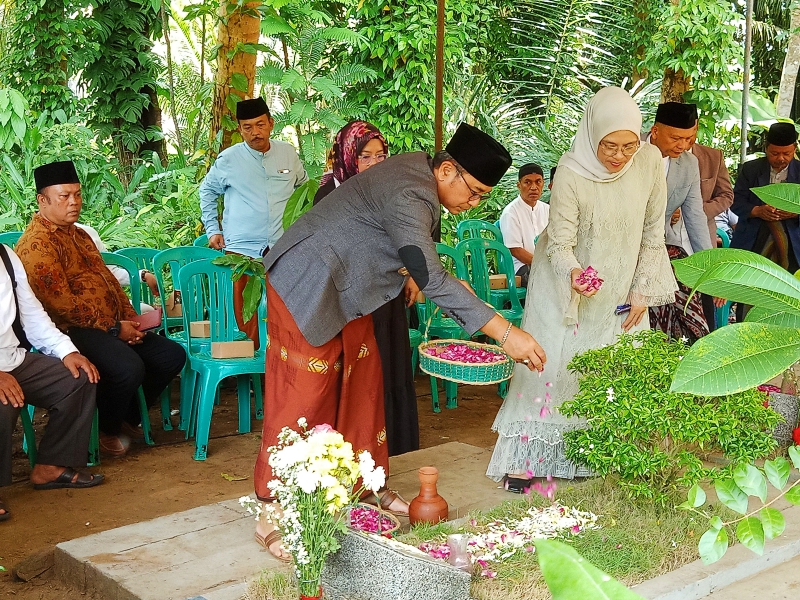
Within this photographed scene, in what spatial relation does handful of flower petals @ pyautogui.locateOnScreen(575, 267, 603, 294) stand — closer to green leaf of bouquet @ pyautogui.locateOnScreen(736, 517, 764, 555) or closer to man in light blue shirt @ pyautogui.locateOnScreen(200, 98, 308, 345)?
green leaf of bouquet @ pyautogui.locateOnScreen(736, 517, 764, 555)

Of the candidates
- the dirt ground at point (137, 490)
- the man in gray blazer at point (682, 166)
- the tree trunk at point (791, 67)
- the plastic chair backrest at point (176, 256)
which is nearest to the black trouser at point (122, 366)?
the dirt ground at point (137, 490)

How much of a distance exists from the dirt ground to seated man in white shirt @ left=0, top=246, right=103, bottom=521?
0.12 metres

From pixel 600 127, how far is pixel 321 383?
144 centimetres

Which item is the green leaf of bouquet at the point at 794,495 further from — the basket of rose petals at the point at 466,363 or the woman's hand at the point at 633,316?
the woman's hand at the point at 633,316

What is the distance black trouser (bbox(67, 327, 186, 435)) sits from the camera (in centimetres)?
440

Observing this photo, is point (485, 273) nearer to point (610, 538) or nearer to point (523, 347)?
point (610, 538)

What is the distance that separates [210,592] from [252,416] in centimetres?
270

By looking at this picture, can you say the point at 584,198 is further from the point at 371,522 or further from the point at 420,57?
the point at 420,57

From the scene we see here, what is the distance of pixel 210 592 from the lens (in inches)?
112

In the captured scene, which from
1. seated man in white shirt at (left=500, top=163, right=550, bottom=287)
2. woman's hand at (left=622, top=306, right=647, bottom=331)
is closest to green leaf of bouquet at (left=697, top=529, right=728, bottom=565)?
woman's hand at (left=622, top=306, right=647, bottom=331)

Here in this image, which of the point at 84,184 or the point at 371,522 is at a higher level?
the point at 84,184

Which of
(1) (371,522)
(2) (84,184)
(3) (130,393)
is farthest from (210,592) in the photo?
(2) (84,184)

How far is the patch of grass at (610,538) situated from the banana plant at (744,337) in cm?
230

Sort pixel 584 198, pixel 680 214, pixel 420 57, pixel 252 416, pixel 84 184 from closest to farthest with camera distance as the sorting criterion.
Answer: pixel 584 198, pixel 680 214, pixel 252 416, pixel 84 184, pixel 420 57
